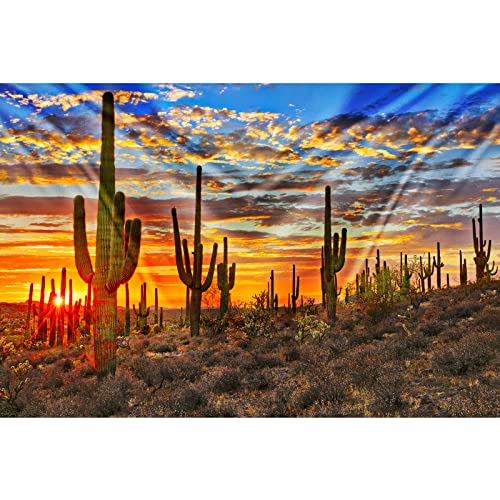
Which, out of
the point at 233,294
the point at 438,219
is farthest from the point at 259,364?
the point at 438,219

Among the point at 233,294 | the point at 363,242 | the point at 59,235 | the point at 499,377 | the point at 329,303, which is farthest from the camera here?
the point at 329,303

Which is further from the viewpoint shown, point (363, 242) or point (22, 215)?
point (363, 242)

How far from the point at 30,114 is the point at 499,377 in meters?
A: 7.46

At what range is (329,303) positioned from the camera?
385 inches

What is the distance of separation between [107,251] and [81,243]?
44 cm

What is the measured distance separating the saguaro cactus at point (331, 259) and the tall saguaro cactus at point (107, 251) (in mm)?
3043

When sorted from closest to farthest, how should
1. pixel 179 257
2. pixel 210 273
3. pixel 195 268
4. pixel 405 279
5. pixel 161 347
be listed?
pixel 161 347, pixel 179 257, pixel 195 268, pixel 210 273, pixel 405 279

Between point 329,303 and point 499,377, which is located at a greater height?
point 329,303

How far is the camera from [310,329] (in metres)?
8.23

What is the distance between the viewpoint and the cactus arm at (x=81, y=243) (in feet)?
22.3

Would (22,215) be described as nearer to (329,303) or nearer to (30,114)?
(30,114)

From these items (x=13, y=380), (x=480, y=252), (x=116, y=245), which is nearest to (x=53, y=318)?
(x=13, y=380)

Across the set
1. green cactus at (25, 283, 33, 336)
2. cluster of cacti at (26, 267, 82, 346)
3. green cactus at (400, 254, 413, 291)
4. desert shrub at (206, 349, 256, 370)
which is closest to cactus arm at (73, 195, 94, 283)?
cluster of cacti at (26, 267, 82, 346)

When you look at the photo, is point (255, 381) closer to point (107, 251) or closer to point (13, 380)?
point (107, 251)
